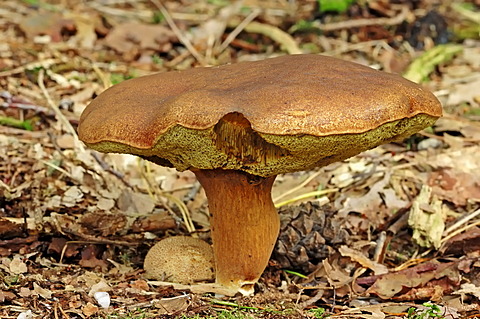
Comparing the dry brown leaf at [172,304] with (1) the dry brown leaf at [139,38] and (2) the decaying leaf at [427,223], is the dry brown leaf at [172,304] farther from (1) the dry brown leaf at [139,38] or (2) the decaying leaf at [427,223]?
(1) the dry brown leaf at [139,38]

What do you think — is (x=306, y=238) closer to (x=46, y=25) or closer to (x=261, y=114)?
(x=261, y=114)

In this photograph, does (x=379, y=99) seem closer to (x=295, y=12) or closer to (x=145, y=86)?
(x=145, y=86)

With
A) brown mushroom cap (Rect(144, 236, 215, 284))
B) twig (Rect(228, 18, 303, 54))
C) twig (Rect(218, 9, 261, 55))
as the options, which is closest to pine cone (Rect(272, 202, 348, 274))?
brown mushroom cap (Rect(144, 236, 215, 284))

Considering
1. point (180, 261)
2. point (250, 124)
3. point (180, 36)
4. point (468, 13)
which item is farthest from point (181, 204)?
point (468, 13)

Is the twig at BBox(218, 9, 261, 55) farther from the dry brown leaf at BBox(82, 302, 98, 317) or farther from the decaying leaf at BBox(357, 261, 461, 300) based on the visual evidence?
the dry brown leaf at BBox(82, 302, 98, 317)

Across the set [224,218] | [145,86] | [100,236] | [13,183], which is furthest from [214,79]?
[13,183]

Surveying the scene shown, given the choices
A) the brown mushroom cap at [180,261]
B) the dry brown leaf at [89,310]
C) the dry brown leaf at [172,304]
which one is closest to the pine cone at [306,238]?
the brown mushroom cap at [180,261]
